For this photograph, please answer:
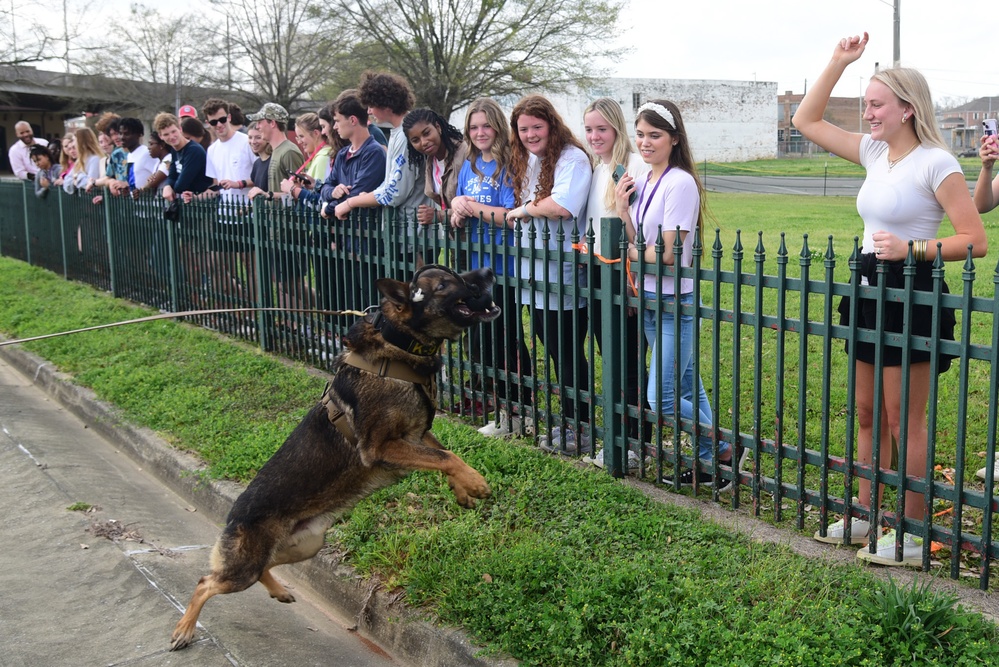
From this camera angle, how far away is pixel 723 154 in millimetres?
60281

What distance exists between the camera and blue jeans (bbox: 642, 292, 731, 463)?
4.79 metres

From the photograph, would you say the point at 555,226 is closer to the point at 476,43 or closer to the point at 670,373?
the point at 670,373

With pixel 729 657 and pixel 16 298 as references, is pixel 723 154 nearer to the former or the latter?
pixel 16 298

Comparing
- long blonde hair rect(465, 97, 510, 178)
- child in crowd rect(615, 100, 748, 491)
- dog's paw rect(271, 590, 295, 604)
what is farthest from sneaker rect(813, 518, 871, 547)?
long blonde hair rect(465, 97, 510, 178)

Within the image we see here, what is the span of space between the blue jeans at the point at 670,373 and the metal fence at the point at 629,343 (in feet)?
0.21

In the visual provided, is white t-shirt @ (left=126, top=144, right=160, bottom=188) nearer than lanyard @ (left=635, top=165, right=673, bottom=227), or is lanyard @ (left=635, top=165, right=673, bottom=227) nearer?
lanyard @ (left=635, top=165, right=673, bottom=227)

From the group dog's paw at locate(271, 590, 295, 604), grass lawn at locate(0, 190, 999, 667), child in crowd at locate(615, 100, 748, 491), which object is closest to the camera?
grass lawn at locate(0, 190, 999, 667)

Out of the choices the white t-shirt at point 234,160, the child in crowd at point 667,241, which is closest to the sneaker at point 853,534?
the child in crowd at point 667,241

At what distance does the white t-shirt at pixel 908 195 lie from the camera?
3836 millimetres

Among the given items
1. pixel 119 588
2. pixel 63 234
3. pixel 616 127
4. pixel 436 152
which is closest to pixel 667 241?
pixel 616 127

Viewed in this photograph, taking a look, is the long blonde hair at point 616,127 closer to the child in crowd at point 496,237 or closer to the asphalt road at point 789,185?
the child in crowd at point 496,237

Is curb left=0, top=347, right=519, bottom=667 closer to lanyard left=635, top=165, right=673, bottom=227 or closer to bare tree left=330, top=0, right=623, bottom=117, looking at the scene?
lanyard left=635, top=165, right=673, bottom=227

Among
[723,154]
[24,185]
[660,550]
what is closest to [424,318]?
[660,550]

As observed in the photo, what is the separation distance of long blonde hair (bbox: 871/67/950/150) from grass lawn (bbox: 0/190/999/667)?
1.82m
